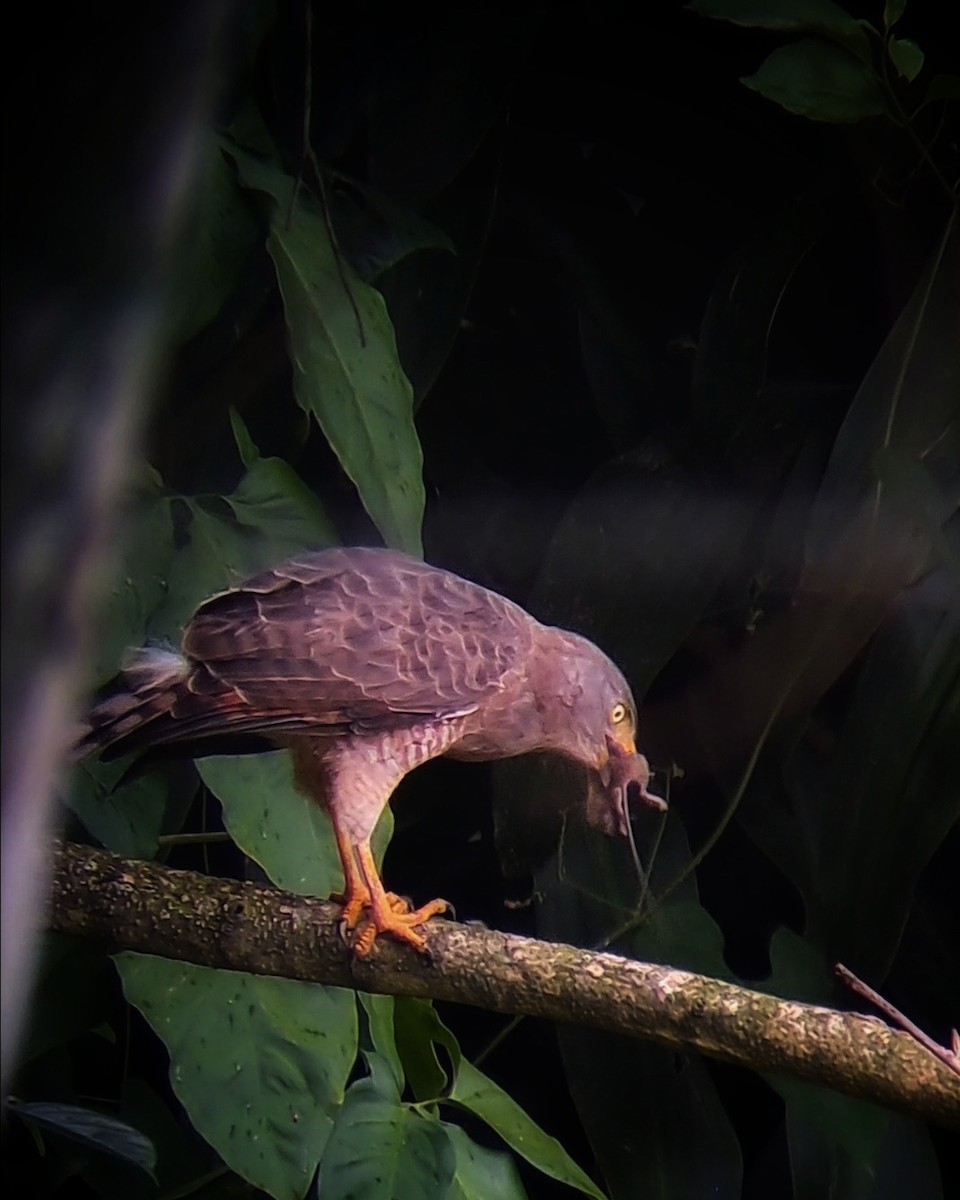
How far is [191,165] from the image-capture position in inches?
8.0

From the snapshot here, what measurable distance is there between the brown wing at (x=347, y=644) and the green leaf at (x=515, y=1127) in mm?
274

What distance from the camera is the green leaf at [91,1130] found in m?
0.65

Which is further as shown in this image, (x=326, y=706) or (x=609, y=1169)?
(x=609, y=1169)

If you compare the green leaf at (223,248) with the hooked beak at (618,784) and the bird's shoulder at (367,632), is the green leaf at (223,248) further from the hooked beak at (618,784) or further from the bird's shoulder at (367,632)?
the hooked beak at (618,784)

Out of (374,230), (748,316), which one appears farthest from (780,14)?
(374,230)

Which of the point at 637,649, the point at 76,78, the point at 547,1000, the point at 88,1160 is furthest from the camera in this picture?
the point at 637,649

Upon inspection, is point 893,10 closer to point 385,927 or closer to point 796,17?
point 796,17

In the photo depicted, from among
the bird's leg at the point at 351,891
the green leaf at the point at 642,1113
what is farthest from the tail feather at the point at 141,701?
the green leaf at the point at 642,1113

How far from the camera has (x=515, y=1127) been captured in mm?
865

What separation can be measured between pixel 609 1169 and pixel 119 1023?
1.22 feet

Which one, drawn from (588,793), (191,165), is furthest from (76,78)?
(588,793)

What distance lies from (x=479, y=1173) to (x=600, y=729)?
301 mm

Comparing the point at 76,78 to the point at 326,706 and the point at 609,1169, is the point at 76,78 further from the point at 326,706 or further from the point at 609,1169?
the point at 609,1169

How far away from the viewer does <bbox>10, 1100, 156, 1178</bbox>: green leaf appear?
65 centimetres
